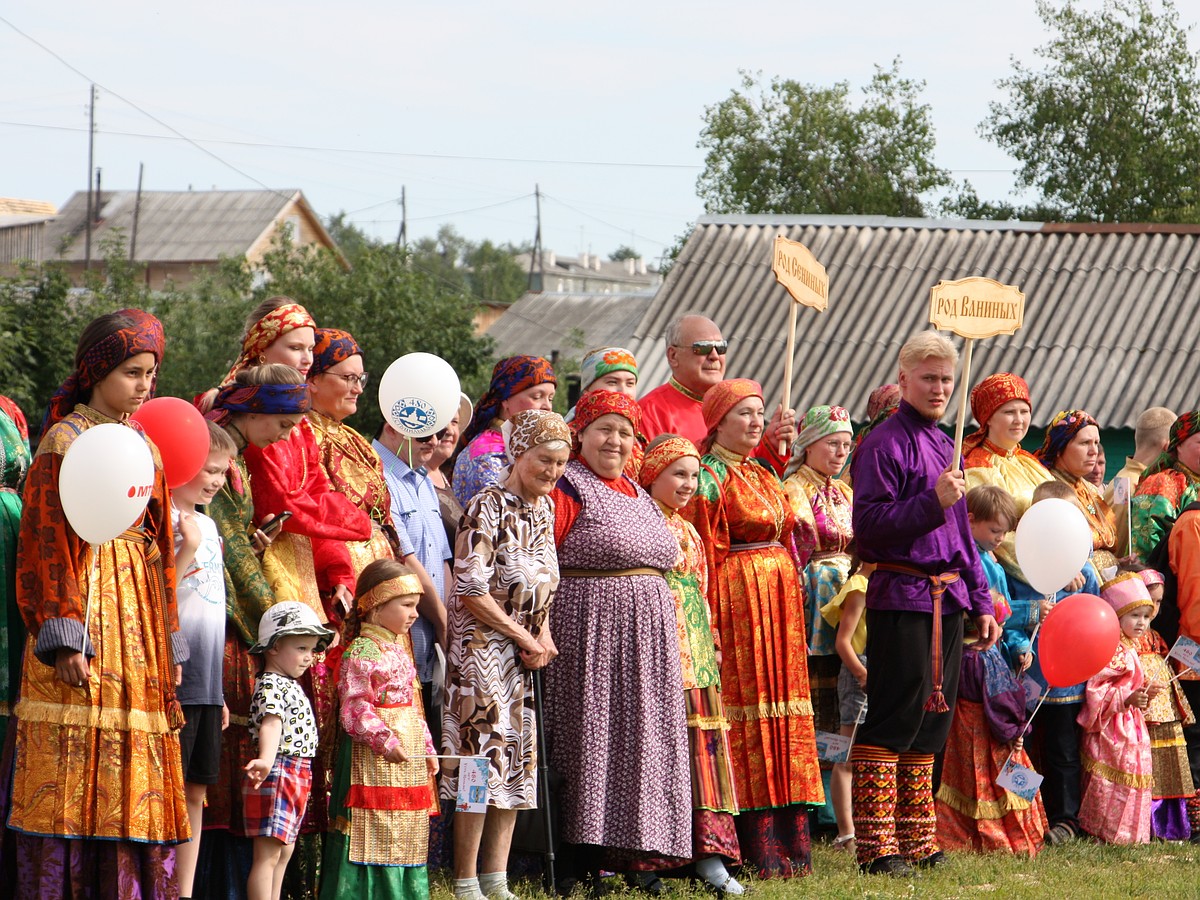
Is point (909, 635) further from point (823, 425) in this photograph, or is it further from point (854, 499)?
point (823, 425)

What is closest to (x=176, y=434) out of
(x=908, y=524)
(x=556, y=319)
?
(x=908, y=524)

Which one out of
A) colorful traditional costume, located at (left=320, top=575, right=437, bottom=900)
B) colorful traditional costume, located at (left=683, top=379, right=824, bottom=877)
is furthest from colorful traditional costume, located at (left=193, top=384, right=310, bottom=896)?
colorful traditional costume, located at (left=683, top=379, right=824, bottom=877)

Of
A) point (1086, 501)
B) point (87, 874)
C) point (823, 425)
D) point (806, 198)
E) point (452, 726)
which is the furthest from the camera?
point (806, 198)

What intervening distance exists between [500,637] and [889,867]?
6.69ft

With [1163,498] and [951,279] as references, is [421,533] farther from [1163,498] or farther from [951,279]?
[951,279]

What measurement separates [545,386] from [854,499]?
4.62 ft

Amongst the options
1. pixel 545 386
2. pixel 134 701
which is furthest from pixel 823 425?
pixel 134 701

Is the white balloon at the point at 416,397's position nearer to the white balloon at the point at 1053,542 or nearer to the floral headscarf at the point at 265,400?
the floral headscarf at the point at 265,400

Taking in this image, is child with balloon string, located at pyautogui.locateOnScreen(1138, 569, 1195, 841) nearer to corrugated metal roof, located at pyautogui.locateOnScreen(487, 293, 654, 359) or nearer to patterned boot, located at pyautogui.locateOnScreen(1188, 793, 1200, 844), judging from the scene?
patterned boot, located at pyautogui.locateOnScreen(1188, 793, 1200, 844)

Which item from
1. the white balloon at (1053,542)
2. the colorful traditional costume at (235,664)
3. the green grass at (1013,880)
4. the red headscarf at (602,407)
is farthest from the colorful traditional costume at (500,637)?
the white balloon at (1053,542)

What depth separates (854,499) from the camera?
22.0 feet

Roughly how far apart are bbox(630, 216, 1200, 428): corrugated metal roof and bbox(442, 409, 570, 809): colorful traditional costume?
37.1 feet

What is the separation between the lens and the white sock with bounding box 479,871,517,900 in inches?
223

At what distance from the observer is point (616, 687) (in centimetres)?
600
